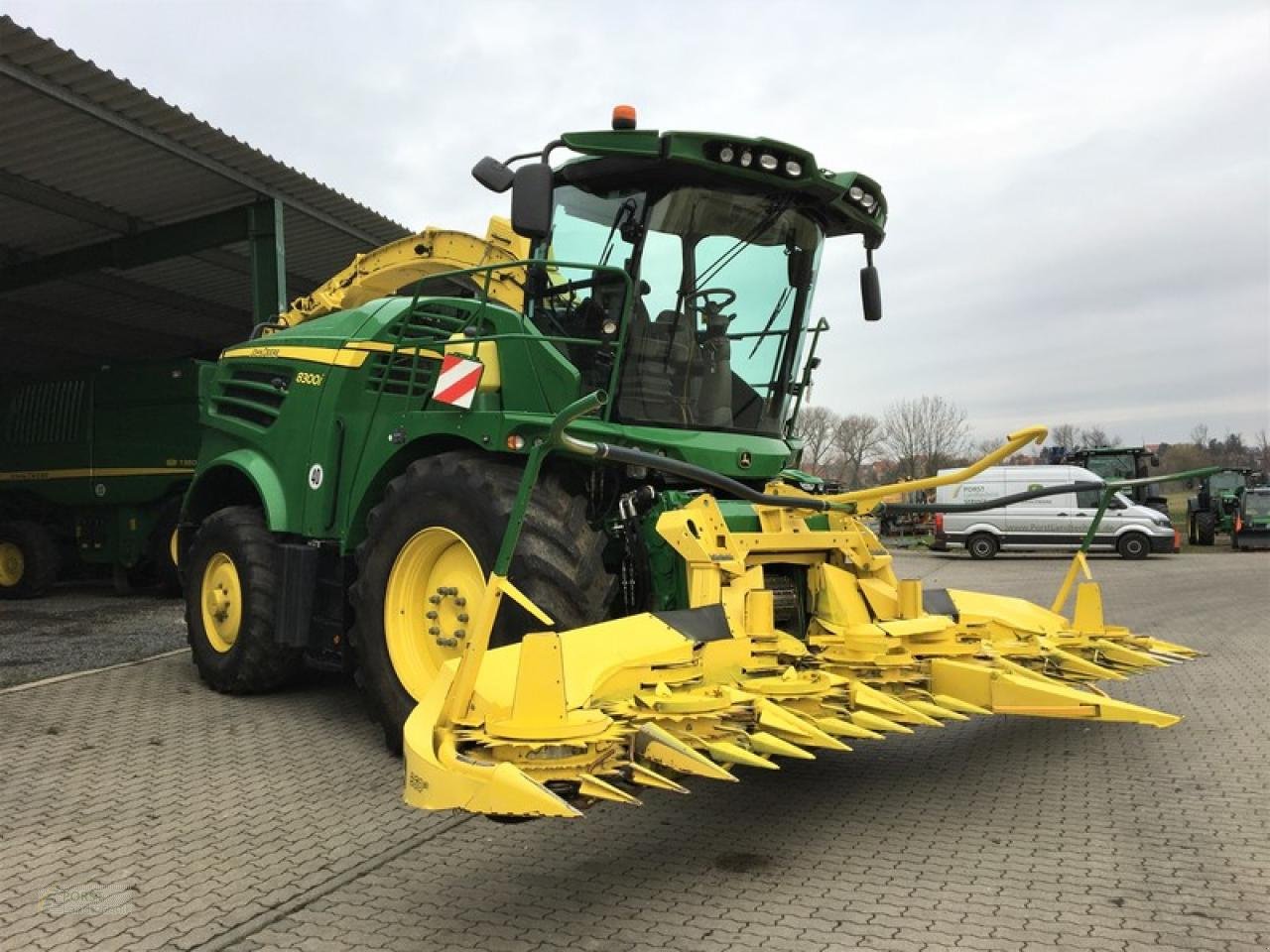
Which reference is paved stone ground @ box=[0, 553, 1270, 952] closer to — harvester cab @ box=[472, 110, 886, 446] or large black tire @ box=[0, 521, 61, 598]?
harvester cab @ box=[472, 110, 886, 446]

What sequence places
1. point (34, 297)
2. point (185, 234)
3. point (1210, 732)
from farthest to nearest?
point (34, 297)
point (185, 234)
point (1210, 732)

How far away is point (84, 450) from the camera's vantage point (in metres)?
11.8

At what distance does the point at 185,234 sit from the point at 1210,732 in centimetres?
1163

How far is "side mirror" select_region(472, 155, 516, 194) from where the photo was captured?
4434 mm

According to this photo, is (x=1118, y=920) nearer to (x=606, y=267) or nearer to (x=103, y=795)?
(x=606, y=267)

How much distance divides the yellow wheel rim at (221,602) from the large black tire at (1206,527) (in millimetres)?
26136

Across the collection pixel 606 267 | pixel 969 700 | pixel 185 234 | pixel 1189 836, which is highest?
pixel 185 234

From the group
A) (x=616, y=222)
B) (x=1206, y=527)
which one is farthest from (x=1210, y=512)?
(x=616, y=222)

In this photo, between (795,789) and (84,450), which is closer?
(795,789)

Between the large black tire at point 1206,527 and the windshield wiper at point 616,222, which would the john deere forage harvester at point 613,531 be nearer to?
the windshield wiper at point 616,222

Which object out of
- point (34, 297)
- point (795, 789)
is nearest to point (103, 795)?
point (795, 789)

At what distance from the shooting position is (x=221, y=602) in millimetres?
6113

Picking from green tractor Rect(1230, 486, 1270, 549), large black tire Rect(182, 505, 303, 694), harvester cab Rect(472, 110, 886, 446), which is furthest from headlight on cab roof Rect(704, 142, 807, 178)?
green tractor Rect(1230, 486, 1270, 549)

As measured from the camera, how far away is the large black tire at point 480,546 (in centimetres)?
391
